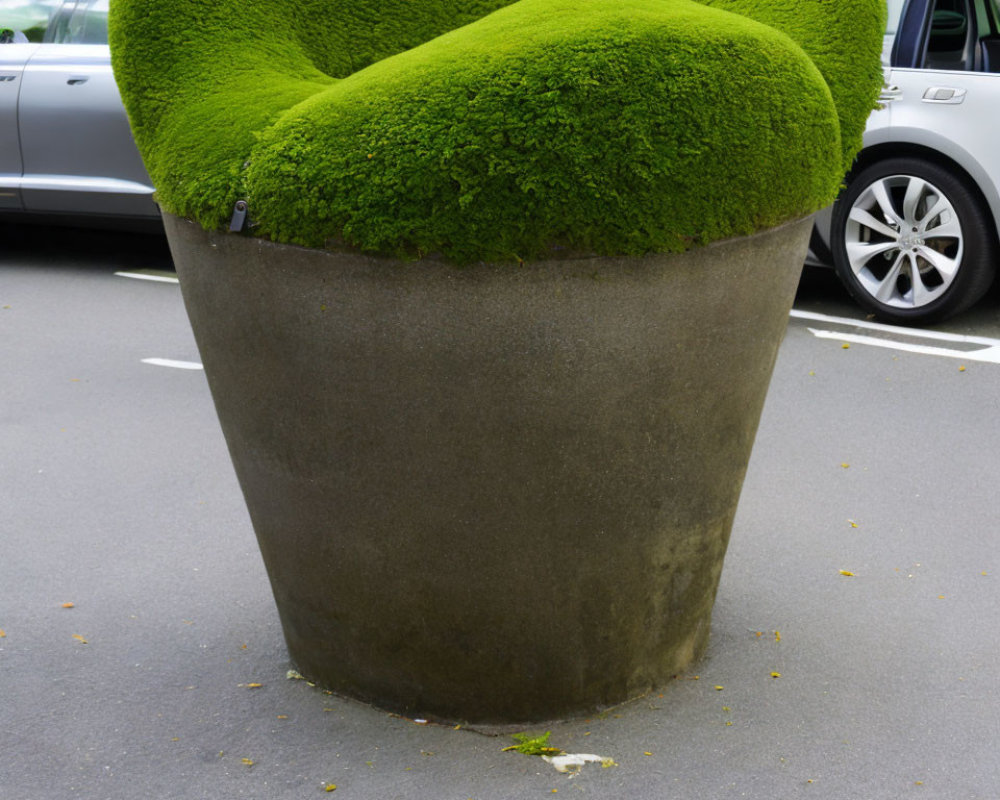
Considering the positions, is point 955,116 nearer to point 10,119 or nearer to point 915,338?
point 915,338

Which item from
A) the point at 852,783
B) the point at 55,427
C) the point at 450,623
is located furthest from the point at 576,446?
the point at 55,427

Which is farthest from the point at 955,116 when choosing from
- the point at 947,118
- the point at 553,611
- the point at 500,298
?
the point at 500,298

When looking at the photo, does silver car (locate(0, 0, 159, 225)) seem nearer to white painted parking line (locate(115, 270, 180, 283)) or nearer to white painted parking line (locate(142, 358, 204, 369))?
white painted parking line (locate(115, 270, 180, 283))

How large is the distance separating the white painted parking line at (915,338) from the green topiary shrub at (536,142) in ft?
12.4

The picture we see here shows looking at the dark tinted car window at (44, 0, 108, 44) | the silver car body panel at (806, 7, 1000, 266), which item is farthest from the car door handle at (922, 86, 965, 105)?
the dark tinted car window at (44, 0, 108, 44)

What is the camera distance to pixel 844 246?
21.5ft

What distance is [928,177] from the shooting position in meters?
6.22

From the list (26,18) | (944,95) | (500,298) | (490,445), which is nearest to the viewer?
(500,298)

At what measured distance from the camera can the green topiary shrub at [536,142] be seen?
2.14 meters

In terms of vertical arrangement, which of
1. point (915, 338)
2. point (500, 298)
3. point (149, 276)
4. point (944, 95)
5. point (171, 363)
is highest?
point (500, 298)

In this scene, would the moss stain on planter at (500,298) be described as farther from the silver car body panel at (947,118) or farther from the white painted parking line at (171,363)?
the silver car body panel at (947,118)

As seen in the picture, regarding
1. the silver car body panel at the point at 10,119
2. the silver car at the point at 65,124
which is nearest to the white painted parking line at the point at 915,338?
the silver car at the point at 65,124

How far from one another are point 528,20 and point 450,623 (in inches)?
49.0

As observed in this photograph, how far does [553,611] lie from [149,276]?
6000 mm
